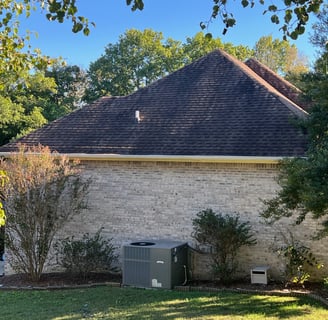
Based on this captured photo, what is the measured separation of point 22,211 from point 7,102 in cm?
1173

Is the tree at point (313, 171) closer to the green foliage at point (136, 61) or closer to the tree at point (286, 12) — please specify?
the tree at point (286, 12)

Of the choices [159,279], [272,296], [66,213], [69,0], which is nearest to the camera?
[69,0]

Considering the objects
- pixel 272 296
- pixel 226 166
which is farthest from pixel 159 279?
pixel 226 166

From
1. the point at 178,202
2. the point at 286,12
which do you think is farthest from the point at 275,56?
the point at 286,12

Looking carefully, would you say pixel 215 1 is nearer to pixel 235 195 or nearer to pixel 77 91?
pixel 235 195

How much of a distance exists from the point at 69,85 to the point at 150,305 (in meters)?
27.7

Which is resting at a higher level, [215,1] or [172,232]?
[215,1]

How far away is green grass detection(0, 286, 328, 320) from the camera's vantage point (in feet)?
25.1

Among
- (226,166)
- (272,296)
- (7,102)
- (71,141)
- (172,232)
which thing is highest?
(7,102)

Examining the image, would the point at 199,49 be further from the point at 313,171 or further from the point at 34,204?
the point at 313,171

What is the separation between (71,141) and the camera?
509 inches

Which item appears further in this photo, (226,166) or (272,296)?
(226,166)

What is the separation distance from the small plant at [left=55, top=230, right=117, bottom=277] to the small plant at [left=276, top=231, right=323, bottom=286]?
4.15 m

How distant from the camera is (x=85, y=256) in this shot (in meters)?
11.0
